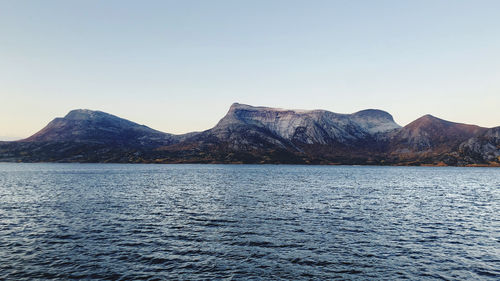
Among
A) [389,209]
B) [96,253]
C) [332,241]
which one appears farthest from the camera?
[389,209]

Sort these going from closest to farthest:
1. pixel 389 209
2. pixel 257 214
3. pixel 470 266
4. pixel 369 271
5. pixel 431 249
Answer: pixel 369 271 → pixel 470 266 → pixel 431 249 → pixel 257 214 → pixel 389 209

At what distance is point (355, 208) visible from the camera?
69.2 meters

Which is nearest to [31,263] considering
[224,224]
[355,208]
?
[224,224]

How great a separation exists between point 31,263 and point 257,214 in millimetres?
38694

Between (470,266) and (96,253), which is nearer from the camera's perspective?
(470,266)

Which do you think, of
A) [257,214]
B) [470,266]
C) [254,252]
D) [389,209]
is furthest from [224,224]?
[389,209]

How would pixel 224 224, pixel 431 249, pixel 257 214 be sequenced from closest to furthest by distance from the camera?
pixel 431 249
pixel 224 224
pixel 257 214

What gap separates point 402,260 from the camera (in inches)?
1326

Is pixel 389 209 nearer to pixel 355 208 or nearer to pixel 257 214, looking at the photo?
pixel 355 208

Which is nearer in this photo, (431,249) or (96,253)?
(96,253)

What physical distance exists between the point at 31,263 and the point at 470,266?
47353 mm

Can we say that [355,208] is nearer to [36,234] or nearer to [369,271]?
[369,271]

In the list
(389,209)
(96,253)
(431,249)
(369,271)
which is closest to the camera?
(369,271)

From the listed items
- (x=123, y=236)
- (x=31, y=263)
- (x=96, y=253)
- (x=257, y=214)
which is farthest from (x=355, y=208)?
(x=31, y=263)
